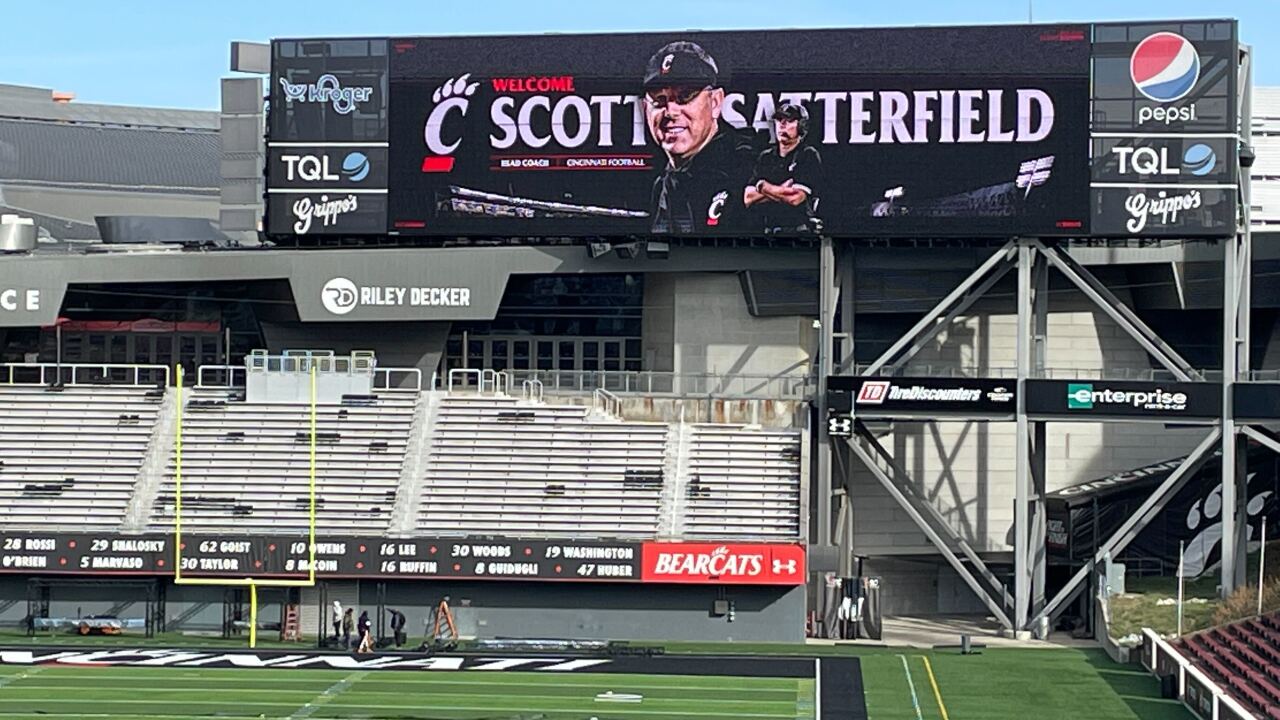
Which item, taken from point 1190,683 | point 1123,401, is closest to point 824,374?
point 1123,401

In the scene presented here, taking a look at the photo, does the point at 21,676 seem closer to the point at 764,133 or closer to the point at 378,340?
the point at 378,340

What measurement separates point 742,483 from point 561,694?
1200cm

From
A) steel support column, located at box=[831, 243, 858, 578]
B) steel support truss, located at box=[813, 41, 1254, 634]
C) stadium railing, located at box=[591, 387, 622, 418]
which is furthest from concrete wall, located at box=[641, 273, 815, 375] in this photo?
stadium railing, located at box=[591, 387, 622, 418]

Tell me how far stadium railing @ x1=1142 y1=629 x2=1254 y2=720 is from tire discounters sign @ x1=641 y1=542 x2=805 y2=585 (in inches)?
301

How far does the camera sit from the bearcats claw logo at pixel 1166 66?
159ft

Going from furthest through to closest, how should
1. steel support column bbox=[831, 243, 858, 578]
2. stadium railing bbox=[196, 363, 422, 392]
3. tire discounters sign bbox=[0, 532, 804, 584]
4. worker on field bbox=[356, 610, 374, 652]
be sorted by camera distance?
stadium railing bbox=[196, 363, 422, 392] < steel support column bbox=[831, 243, 858, 578] < tire discounters sign bbox=[0, 532, 804, 584] < worker on field bbox=[356, 610, 374, 652]

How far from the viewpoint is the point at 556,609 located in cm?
4794

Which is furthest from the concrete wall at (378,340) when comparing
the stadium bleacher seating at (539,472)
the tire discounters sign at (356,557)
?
the tire discounters sign at (356,557)

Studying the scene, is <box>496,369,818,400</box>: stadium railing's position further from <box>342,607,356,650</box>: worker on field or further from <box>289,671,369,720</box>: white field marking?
<box>289,671,369,720</box>: white field marking

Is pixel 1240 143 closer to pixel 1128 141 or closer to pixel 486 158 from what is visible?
pixel 1128 141

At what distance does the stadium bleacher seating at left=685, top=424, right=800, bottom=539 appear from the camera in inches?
1914

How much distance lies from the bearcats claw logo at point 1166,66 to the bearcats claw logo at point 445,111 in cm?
1476

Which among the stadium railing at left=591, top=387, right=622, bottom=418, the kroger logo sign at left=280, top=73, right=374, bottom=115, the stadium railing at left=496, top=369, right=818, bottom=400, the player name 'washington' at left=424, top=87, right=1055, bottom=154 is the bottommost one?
the stadium railing at left=591, top=387, right=622, bottom=418

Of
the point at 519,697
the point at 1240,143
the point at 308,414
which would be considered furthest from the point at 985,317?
the point at 519,697
